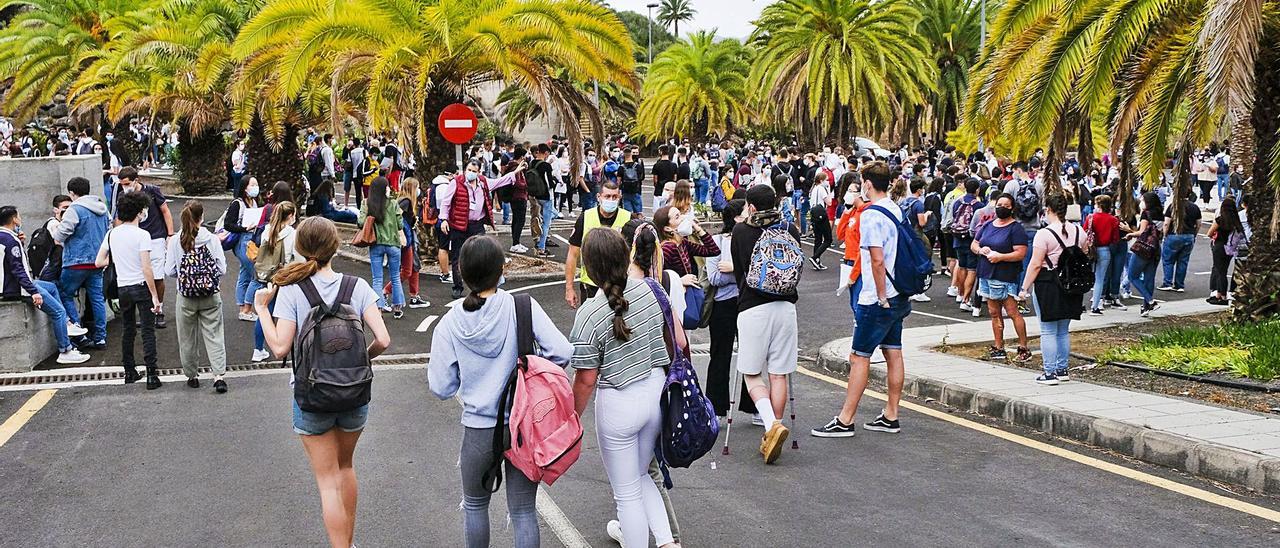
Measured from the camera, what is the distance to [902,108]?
4103 cm

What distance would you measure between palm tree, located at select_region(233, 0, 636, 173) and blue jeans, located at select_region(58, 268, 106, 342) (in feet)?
19.9

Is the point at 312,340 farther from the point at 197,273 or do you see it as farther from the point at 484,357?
the point at 197,273

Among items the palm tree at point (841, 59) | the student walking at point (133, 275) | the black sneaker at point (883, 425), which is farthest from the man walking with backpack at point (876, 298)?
the palm tree at point (841, 59)

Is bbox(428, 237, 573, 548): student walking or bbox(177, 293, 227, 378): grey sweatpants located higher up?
bbox(428, 237, 573, 548): student walking

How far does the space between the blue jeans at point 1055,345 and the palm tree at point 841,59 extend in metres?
25.5

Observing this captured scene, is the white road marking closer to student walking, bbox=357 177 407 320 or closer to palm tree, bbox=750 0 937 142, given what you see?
student walking, bbox=357 177 407 320

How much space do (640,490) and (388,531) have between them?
171cm

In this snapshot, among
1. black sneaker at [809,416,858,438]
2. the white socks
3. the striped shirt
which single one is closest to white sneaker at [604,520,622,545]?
the striped shirt

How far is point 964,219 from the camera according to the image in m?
15.3

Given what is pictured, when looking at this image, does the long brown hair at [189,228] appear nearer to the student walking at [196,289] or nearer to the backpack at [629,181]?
the student walking at [196,289]

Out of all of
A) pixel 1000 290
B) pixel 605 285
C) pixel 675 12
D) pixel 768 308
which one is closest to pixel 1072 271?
pixel 1000 290

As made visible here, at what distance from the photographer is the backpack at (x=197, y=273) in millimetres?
10008

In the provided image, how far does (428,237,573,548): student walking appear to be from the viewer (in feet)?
16.1

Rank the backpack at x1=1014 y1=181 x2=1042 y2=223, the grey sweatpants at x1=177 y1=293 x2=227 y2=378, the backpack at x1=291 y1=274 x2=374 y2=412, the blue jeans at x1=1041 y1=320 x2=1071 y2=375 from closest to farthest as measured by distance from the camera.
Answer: the backpack at x1=291 y1=274 x2=374 y2=412 < the blue jeans at x1=1041 y1=320 x2=1071 y2=375 < the grey sweatpants at x1=177 y1=293 x2=227 y2=378 < the backpack at x1=1014 y1=181 x2=1042 y2=223
